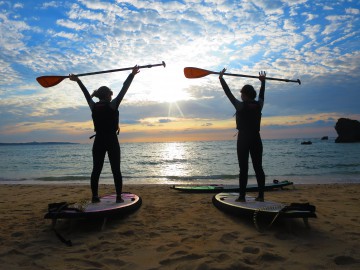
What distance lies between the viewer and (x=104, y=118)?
5055 millimetres

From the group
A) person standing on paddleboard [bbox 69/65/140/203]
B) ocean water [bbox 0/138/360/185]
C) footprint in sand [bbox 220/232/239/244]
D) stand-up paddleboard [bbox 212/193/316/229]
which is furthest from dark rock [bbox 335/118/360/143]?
person standing on paddleboard [bbox 69/65/140/203]

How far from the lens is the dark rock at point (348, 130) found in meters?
71.3

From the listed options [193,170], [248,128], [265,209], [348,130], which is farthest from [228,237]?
[348,130]

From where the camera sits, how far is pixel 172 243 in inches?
158

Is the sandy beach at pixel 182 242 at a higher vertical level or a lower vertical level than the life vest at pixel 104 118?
lower

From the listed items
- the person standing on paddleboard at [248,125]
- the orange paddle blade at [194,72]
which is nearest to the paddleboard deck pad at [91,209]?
the person standing on paddleboard at [248,125]

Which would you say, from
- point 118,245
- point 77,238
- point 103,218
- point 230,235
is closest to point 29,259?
point 77,238

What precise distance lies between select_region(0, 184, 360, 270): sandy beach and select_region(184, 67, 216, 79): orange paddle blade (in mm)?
3153

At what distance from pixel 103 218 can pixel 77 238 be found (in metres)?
0.62

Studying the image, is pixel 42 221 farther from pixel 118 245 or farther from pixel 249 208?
pixel 249 208

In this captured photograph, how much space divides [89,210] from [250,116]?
3.31 m

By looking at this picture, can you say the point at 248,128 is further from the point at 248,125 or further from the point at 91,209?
the point at 91,209

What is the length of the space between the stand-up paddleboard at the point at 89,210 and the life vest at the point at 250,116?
270 centimetres

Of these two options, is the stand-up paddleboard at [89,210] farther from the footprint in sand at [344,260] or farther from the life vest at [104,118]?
the footprint in sand at [344,260]
